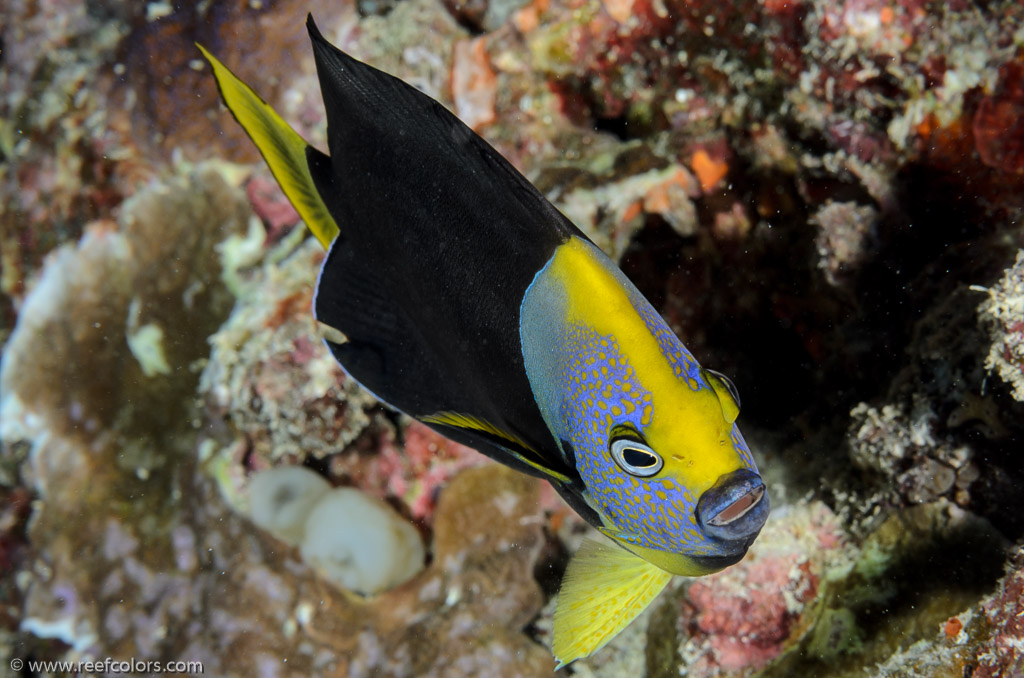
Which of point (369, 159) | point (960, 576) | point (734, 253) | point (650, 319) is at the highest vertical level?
point (369, 159)

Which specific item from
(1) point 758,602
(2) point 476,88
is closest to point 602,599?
(1) point 758,602

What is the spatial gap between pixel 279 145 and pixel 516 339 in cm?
94

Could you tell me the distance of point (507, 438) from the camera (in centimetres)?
157

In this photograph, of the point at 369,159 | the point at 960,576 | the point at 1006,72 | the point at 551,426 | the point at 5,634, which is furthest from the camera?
the point at 5,634

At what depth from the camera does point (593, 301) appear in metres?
1.50

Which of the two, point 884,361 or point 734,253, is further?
point 734,253

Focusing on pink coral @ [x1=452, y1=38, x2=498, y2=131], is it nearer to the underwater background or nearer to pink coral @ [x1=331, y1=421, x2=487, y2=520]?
the underwater background

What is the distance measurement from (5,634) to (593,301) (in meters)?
6.73

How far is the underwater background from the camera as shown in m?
2.62

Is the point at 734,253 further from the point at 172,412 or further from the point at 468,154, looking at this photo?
the point at 172,412

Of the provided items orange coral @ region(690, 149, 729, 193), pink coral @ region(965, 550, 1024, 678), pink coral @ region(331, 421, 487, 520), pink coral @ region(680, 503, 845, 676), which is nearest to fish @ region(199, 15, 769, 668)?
pink coral @ region(965, 550, 1024, 678)

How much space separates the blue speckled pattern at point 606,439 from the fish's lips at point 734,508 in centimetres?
3

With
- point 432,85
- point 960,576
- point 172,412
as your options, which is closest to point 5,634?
point 172,412

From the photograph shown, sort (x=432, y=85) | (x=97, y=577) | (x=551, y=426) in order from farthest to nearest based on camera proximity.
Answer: (x=97, y=577) < (x=432, y=85) < (x=551, y=426)
